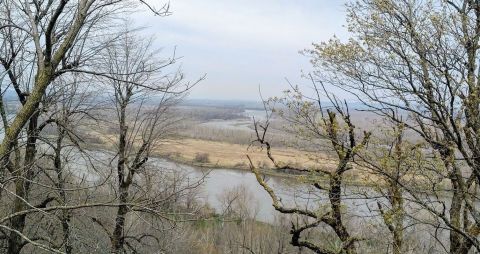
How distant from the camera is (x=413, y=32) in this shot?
17.8 feet

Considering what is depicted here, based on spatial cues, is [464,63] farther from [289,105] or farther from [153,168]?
[153,168]

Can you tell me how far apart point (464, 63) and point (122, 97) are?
6.67m

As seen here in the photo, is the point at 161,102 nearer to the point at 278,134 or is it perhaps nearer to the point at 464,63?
the point at 278,134

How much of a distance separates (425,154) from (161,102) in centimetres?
570

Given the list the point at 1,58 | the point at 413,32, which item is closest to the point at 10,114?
the point at 1,58

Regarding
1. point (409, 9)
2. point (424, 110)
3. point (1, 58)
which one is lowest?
point (424, 110)

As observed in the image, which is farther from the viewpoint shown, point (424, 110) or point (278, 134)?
point (278, 134)

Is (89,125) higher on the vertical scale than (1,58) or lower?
lower

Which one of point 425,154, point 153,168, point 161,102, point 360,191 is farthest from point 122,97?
point 425,154

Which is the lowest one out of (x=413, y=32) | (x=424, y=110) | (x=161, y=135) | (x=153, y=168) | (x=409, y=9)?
(x=153, y=168)

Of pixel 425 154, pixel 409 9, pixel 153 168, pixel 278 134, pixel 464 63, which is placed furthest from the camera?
pixel 153 168

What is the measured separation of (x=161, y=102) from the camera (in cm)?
959

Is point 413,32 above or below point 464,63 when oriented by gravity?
above

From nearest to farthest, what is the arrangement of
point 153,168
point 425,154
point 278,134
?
1. point 425,154
2. point 278,134
3. point 153,168
